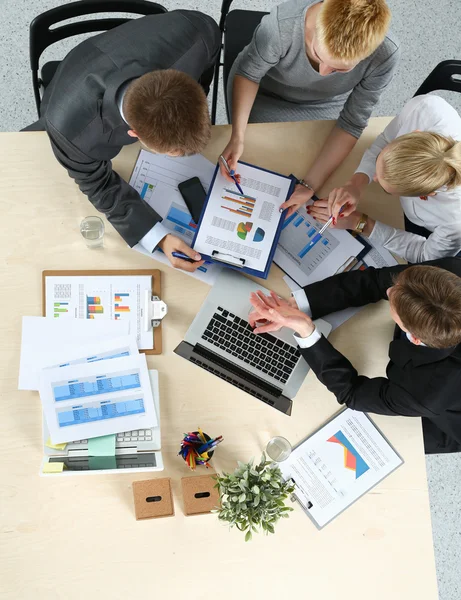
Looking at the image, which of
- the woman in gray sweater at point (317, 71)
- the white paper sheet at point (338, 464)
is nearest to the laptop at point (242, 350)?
the white paper sheet at point (338, 464)

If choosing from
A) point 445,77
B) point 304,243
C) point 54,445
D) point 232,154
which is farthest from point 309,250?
point 54,445

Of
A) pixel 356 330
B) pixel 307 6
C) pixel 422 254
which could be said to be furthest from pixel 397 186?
pixel 307 6

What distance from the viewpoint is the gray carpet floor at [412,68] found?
88.5 inches

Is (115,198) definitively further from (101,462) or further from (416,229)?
(416,229)

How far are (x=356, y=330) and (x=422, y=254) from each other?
29cm

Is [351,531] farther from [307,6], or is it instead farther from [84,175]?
[307,6]

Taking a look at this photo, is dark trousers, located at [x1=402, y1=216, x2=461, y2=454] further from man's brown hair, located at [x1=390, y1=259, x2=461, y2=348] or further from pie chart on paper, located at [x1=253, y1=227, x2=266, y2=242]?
pie chart on paper, located at [x1=253, y1=227, x2=266, y2=242]

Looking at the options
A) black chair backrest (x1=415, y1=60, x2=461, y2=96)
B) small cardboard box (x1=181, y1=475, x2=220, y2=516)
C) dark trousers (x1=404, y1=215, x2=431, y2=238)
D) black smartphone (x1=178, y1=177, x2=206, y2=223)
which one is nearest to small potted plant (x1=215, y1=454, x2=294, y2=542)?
small cardboard box (x1=181, y1=475, x2=220, y2=516)

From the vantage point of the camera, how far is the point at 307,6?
4.62 ft

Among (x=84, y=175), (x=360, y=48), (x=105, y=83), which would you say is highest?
(x=360, y=48)

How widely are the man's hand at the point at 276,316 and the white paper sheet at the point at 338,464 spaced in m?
0.27

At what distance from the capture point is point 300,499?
141 centimetres

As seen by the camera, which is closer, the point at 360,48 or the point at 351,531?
the point at 360,48

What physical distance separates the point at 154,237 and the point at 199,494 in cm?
70
